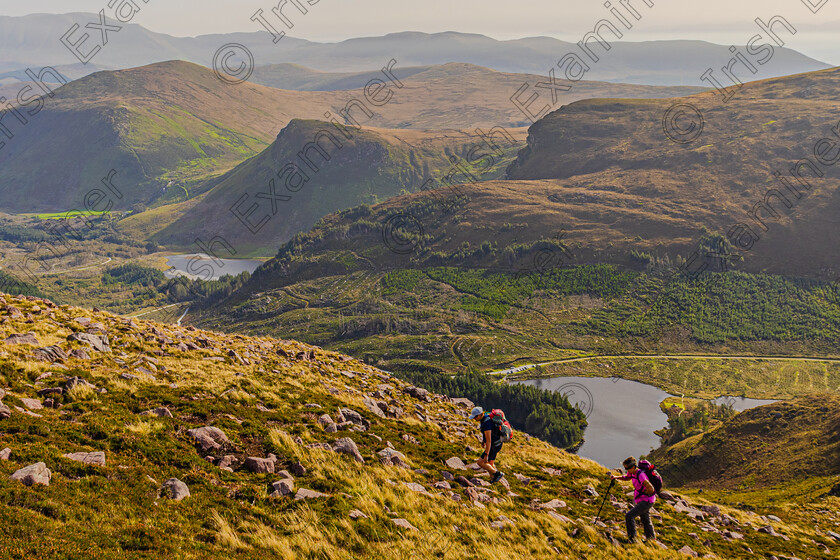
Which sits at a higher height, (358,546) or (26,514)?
(358,546)

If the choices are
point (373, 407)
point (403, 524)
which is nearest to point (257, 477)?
point (403, 524)

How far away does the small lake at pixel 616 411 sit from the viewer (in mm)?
141750

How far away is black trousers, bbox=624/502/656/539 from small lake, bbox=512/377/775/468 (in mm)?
105918

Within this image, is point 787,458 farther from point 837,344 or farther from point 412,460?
point 837,344

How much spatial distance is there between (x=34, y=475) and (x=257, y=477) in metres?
7.94

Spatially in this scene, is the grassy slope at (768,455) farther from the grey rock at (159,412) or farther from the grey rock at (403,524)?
the grey rock at (159,412)

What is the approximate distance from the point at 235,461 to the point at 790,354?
223m

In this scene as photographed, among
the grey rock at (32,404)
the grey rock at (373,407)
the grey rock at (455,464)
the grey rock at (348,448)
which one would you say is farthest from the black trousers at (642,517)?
the grey rock at (32,404)

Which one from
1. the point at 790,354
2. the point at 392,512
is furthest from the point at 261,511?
the point at 790,354

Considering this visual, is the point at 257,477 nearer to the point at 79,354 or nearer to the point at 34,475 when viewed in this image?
the point at 34,475

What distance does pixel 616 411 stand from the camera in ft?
544

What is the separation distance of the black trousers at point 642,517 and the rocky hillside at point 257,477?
36.0 inches

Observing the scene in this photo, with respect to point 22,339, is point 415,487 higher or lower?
higher

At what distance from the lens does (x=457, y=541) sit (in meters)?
22.6
